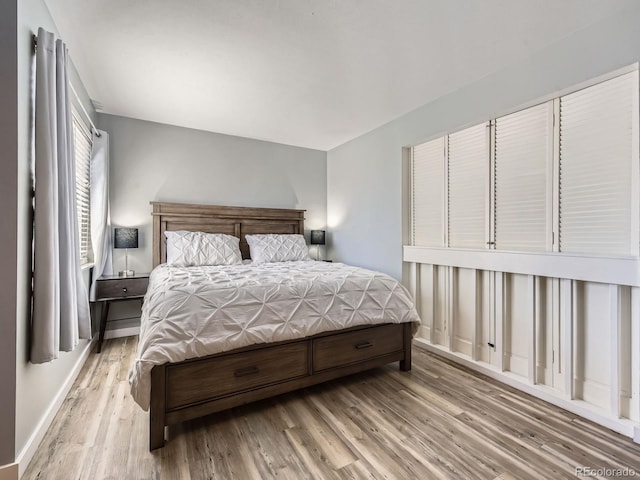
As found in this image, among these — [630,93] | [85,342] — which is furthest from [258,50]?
[85,342]

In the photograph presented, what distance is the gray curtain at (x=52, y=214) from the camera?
4.92 feet

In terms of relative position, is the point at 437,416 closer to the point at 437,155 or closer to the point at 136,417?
the point at 136,417

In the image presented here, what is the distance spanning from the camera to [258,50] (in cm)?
213

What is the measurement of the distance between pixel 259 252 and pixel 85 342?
6.15ft

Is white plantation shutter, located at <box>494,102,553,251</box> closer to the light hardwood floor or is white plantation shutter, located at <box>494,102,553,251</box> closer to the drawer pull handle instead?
the light hardwood floor

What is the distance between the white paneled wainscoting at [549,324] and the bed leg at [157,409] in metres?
2.41

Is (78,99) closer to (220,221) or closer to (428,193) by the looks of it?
(220,221)

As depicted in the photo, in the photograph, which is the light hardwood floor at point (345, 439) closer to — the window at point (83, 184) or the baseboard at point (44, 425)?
the baseboard at point (44, 425)

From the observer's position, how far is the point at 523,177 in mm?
2303

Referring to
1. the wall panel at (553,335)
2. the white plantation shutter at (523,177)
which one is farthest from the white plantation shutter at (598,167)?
the wall panel at (553,335)

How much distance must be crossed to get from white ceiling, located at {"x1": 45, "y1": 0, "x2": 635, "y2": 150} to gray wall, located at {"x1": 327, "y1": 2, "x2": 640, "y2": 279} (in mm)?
96

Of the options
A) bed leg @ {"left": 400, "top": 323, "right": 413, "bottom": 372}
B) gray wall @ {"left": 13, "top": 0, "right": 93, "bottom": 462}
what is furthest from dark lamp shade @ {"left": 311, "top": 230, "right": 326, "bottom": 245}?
gray wall @ {"left": 13, "top": 0, "right": 93, "bottom": 462}

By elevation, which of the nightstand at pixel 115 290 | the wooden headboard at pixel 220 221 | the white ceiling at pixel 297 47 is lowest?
the nightstand at pixel 115 290

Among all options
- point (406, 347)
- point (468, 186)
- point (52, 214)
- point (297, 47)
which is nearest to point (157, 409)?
point (52, 214)
